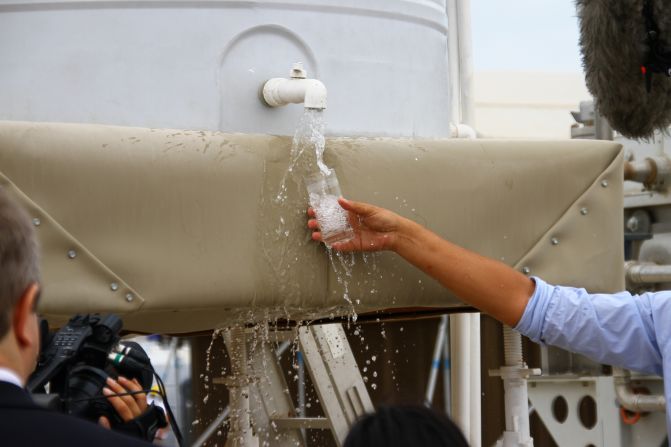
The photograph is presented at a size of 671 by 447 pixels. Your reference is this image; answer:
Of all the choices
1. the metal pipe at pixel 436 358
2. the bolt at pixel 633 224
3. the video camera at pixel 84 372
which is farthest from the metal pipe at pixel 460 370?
the metal pipe at pixel 436 358

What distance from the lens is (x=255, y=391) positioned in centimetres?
411

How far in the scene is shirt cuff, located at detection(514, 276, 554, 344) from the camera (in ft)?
7.48

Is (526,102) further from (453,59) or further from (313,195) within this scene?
(313,195)

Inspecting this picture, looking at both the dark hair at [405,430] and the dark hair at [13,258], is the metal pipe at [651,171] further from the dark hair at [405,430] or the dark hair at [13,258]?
the dark hair at [13,258]

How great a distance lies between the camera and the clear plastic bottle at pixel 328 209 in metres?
2.43

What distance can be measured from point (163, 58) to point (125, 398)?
84cm

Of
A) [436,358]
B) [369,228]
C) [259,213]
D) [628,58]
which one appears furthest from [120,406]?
[436,358]

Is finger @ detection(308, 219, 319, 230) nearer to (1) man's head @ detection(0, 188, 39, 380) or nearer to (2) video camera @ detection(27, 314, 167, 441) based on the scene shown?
(2) video camera @ detection(27, 314, 167, 441)

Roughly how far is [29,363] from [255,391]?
2.76 m

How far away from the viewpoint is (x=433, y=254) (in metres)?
2.44

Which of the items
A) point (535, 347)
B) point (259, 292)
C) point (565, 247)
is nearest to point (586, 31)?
point (565, 247)

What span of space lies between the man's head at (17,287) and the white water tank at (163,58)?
3.96ft

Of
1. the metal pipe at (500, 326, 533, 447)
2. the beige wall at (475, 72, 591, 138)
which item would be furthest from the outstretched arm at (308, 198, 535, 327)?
the beige wall at (475, 72, 591, 138)

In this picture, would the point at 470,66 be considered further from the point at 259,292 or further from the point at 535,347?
the point at 535,347
